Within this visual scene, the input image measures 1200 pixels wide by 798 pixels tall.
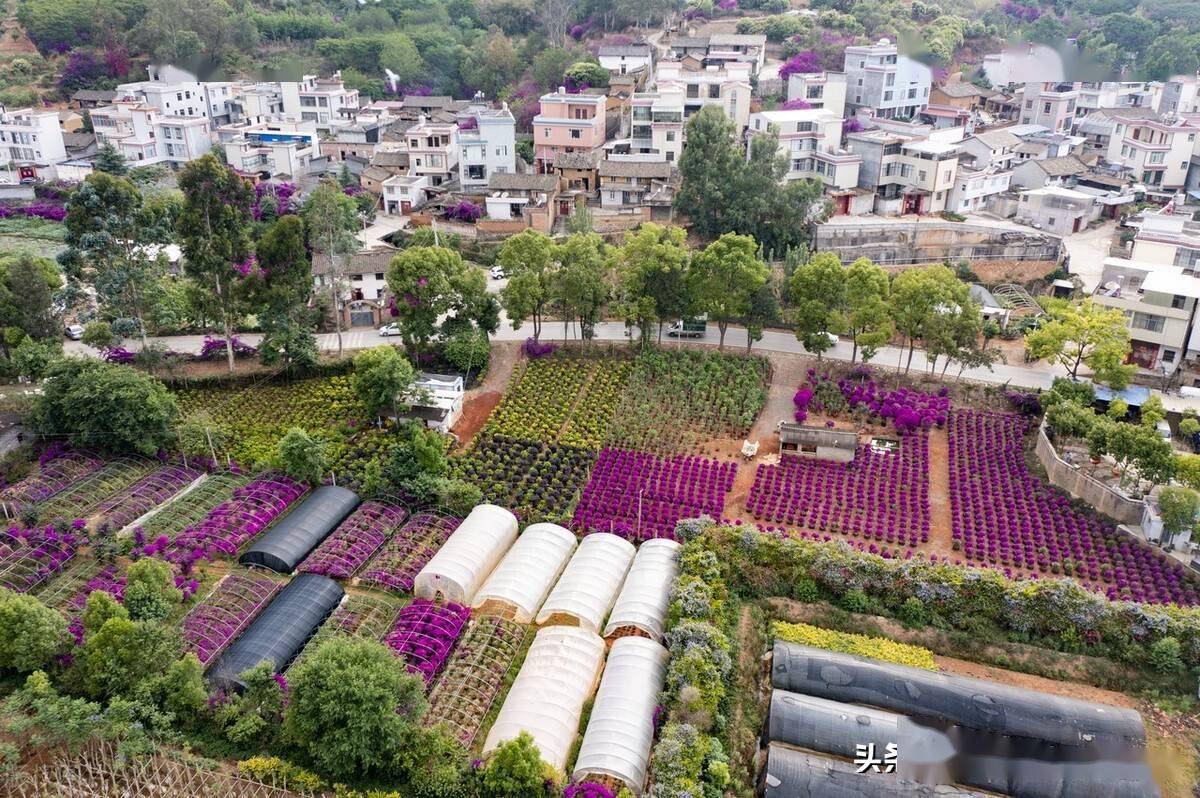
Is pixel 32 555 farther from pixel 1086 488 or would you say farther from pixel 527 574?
pixel 1086 488

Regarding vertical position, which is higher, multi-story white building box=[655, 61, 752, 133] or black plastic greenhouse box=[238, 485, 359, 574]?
multi-story white building box=[655, 61, 752, 133]

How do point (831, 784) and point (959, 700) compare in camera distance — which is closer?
point (831, 784)

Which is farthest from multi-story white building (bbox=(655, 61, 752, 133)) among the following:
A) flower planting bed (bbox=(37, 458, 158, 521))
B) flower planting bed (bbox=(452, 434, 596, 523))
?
flower planting bed (bbox=(37, 458, 158, 521))

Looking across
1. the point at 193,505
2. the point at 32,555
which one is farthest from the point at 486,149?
the point at 32,555

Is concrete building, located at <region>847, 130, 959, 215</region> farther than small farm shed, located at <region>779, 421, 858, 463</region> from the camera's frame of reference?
Yes

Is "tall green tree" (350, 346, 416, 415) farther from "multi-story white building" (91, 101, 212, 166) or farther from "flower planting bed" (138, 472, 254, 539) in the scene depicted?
"multi-story white building" (91, 101, 212, 166)

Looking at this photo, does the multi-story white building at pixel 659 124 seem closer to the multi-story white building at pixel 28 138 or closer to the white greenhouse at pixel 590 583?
the white greenhouse at pixel 590 583
